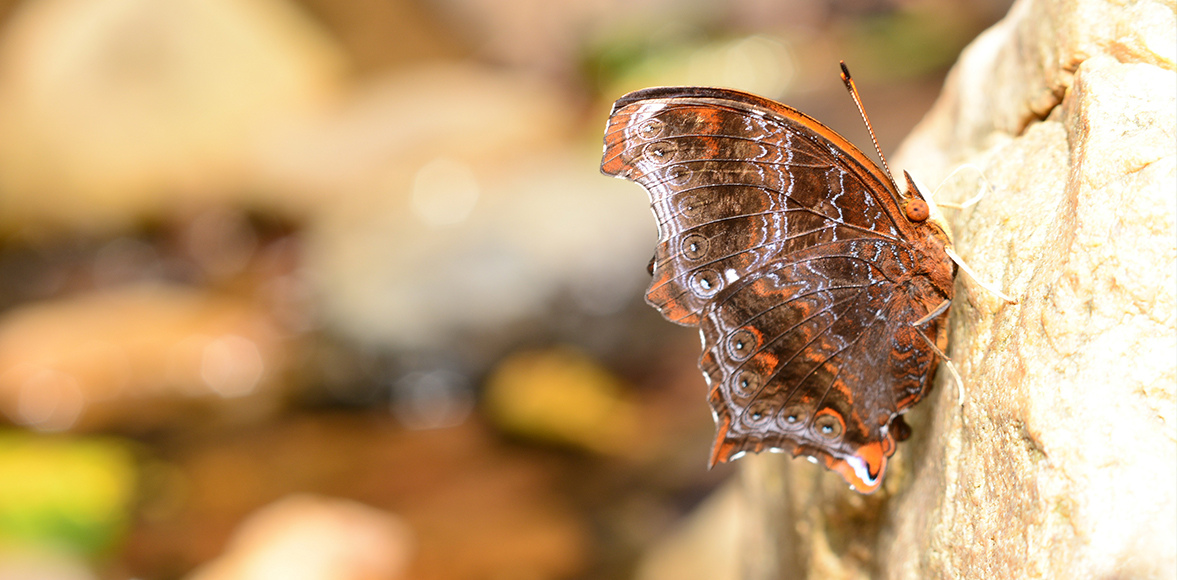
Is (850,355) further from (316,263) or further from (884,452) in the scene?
(316,263)

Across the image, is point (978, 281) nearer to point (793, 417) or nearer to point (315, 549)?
point (793, 417)

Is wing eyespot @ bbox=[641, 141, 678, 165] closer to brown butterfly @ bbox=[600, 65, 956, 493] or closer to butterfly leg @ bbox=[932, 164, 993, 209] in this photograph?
brown butterfly @ bbox=[600, 65, 956, 493]

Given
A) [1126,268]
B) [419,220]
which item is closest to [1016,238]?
[1126,268]

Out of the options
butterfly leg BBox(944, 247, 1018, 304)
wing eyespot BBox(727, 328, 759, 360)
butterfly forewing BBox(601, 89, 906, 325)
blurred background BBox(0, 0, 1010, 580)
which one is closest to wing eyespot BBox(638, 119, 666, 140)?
butterfly forewing BBox(601, 89, 906, 325)

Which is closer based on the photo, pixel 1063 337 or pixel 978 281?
pixel 1063 337

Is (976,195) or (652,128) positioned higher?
(652,128)

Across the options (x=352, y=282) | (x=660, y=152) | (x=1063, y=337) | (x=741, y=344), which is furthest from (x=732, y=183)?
(x=352, y=282)
